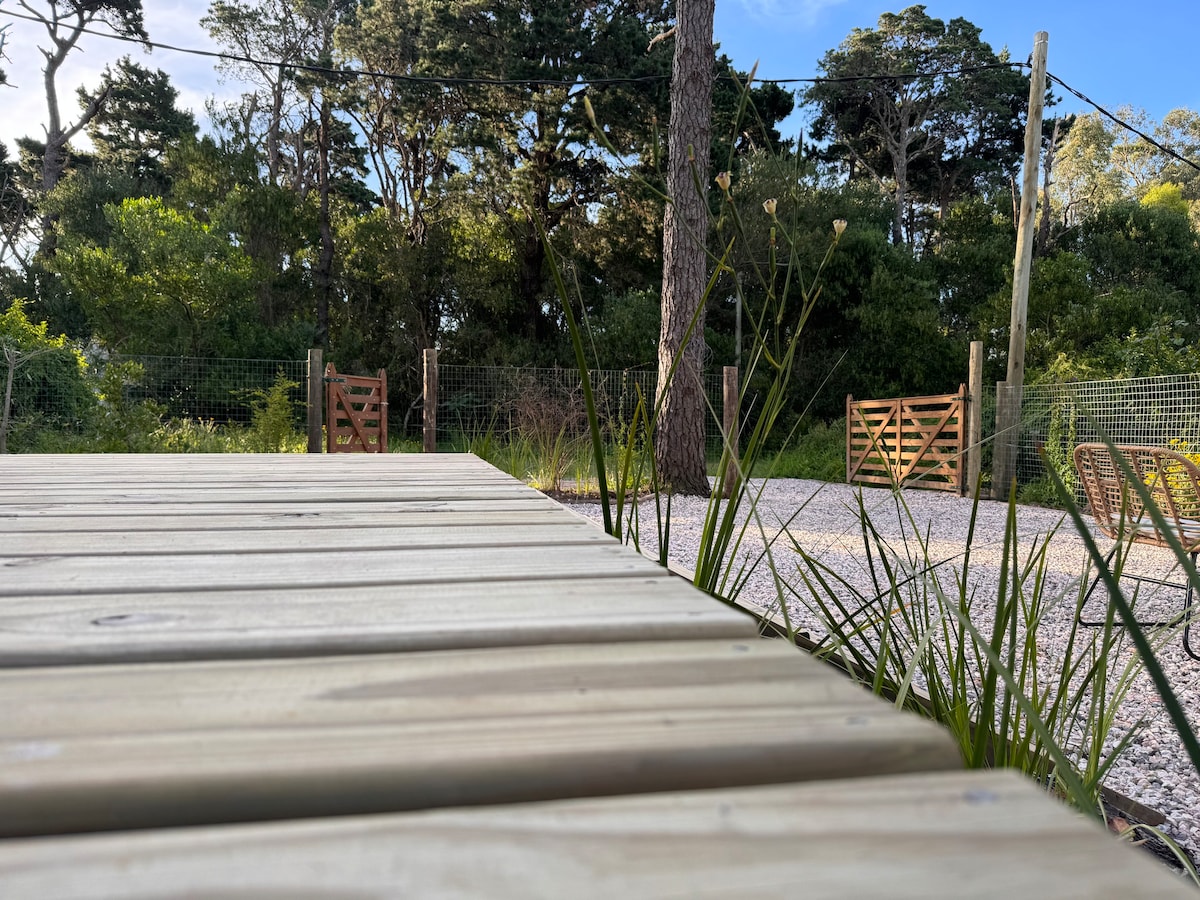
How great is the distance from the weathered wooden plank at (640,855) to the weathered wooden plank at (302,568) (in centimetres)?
49

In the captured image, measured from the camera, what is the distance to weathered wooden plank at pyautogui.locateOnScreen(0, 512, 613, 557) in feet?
3.36

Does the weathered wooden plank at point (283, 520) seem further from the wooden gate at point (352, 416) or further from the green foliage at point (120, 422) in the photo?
the green foliage at point (120, 422)

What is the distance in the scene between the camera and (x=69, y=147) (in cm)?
1653

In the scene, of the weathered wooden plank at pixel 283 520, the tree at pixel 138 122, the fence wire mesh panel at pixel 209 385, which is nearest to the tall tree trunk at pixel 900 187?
the fence wire mesh panel at pixel 209 385

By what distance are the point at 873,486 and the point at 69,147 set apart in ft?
60.3

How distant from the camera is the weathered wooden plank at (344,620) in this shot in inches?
22.9

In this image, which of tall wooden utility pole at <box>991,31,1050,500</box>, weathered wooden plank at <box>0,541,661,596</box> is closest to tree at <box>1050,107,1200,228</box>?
tall wooden utility pole at <box>991,31,1050,500</box>

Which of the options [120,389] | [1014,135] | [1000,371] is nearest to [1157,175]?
[1014,135]

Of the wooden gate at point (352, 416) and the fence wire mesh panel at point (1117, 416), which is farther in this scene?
the wooden gate at point (352, 416)

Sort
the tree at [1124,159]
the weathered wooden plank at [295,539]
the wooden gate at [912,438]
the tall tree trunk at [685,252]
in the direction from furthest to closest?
the tree at [1124,159] < the wooden gate at [912,438] < the tall tree trunk at [685,252] < the weathered wooden plank at [295,539]

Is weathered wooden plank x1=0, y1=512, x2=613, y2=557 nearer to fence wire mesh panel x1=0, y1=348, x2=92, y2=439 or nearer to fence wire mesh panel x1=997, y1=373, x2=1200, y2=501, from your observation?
fence wire mesh panel x1=997, y1=373, x2=1200, y2=501

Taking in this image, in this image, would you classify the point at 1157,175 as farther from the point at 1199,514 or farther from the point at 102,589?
the point at 102,589

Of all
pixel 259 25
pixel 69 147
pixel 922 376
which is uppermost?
pixel 259 25

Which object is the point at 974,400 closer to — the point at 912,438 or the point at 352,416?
the point at 912,438
